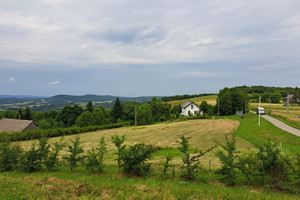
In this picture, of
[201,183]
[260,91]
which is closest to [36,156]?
[201,183]

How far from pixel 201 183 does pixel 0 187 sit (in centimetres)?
785

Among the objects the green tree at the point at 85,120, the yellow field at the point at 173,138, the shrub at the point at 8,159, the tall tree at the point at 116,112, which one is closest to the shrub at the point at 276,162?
the yellow field at the point at 173,138

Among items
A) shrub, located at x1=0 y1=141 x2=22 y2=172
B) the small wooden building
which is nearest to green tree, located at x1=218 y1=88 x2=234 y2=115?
the small wooden building

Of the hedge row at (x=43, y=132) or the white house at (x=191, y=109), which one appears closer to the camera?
the hedge row at (x=43, y=132)

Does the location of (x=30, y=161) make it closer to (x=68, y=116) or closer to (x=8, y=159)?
(x=8, y=159)

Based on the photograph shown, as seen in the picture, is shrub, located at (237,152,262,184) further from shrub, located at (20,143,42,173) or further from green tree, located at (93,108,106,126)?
green tree, located at (93,108,106,126)

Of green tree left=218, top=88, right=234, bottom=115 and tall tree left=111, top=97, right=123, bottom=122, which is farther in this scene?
tall tree left=111, top=97, right=123, bottom=122

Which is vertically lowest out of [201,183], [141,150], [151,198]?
[201,183]

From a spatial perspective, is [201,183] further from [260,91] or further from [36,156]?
[260,91]

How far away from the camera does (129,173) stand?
9.16 m

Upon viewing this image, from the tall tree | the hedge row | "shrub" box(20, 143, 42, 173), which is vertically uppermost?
"shrub" box(20, 143, 42, 173)

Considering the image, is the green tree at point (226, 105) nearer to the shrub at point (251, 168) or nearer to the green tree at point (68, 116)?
the green tree at point (68, 116)

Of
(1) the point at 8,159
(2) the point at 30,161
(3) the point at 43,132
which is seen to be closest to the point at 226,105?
(3) the point at 43,132

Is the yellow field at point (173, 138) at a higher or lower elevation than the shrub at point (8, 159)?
lower
